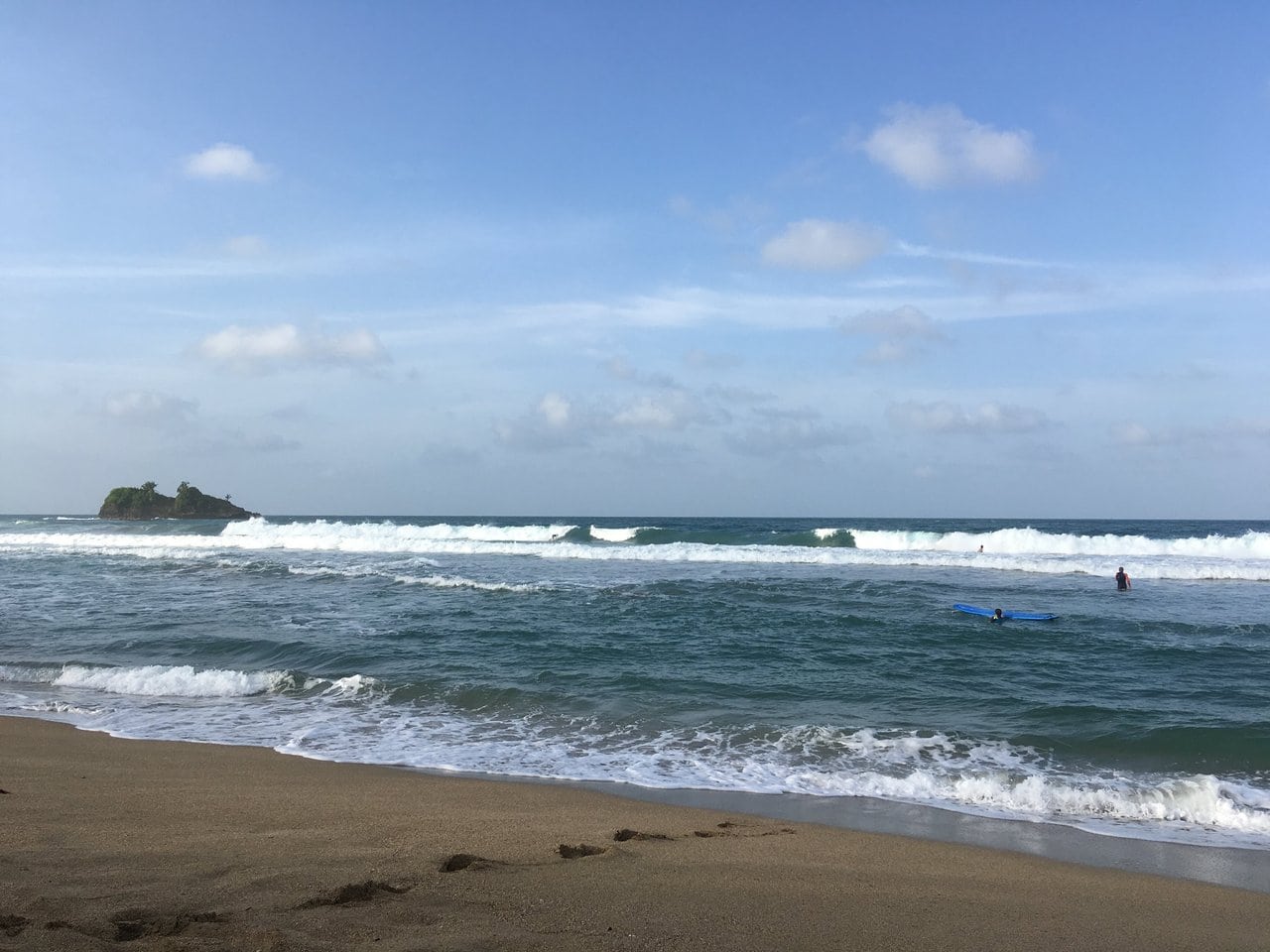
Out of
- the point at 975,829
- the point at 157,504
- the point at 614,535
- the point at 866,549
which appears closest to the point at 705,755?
the point at 975,829

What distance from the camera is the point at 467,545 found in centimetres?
4475

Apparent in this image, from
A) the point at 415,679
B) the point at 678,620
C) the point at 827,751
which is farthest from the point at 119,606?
the point at 827,751

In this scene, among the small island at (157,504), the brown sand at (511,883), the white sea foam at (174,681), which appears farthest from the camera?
the small island at (157,504)

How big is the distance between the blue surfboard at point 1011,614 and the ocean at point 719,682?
0.95ft

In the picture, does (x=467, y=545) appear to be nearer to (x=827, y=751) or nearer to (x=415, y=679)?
(x=415, y=679)

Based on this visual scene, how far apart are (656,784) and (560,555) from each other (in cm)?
2990

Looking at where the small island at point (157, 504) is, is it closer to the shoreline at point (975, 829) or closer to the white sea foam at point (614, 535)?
the white sea foam at point (614, 535)

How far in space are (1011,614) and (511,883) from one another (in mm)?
16537

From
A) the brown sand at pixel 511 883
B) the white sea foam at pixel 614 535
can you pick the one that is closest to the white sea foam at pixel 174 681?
the brown sand at pixel 511 883

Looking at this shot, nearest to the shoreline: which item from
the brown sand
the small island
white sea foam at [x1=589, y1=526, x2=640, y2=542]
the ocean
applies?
the ocean

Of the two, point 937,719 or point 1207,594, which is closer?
point 937,719

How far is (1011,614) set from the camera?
18375 mm

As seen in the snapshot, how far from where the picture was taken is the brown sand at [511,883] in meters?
3.87

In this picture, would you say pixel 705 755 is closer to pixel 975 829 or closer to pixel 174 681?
pixel 975 829
